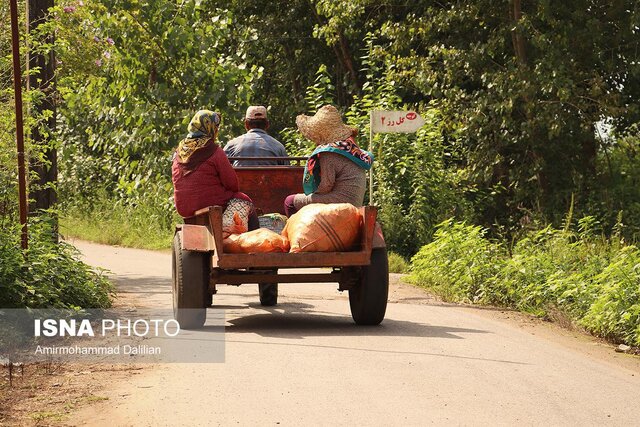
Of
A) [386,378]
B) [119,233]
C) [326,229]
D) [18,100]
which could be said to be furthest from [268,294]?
[119,233]

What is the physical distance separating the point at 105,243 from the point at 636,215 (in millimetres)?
9942

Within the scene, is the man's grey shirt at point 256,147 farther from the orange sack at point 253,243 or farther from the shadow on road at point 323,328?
the orange sack at point 253,243

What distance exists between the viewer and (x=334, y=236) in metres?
12.0

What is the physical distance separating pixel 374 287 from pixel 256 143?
320 cm

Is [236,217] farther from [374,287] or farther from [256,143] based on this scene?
[256,143]

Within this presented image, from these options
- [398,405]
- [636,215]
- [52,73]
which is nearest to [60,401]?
[398,405]

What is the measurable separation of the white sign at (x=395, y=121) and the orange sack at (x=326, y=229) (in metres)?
7.16

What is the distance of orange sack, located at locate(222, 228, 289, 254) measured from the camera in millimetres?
11867

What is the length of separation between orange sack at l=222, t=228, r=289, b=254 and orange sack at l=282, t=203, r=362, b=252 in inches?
5.3

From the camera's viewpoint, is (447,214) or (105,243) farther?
(105,243)

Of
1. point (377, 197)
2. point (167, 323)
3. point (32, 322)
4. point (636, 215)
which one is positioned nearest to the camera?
point (32, 322)

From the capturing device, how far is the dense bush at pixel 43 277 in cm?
1179

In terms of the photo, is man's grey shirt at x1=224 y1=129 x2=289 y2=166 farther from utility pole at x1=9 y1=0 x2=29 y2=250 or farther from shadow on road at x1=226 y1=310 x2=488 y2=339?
utility pole at x1=9 y1=0 x2=29 y2=250

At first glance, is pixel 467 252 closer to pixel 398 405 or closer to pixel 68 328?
pixel 68 328
